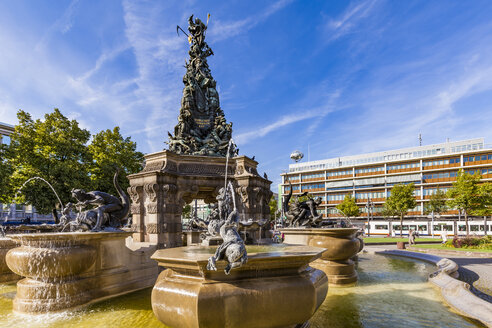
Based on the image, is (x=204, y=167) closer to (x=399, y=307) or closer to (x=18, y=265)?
(x=18, y=265)

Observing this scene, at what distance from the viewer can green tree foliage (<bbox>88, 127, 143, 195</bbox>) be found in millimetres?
26469

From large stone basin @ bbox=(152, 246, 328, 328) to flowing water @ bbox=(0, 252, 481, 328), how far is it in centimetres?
153

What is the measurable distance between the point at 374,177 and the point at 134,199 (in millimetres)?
68947

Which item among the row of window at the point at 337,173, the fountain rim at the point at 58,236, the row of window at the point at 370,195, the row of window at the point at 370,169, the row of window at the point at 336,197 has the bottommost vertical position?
the row of window at the point at 336,197

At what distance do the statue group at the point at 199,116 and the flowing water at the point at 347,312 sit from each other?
35.6 ft

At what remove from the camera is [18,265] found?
6.60 metres

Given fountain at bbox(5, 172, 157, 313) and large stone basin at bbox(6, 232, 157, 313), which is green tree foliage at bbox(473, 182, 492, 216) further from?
large stone basin at bbox(6, 232, 157, 313)

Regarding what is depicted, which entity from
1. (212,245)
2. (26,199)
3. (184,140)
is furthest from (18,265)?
(26,199)

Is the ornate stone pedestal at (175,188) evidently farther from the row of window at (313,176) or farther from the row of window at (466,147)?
the row of window at (466,147)

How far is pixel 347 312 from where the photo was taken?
19.4 feet

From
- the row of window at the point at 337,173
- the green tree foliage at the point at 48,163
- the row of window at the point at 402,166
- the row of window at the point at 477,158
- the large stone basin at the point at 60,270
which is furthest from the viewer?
the row of window at the point at 337,173

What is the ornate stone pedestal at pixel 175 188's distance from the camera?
519 inches

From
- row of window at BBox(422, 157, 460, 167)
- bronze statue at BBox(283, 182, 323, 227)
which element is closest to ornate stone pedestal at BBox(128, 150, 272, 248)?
bronze statue at BBox(283, 182, 323, 227)

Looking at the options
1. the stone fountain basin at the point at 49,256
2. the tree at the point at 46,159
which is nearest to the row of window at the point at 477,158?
the tree at the point at 46,159
